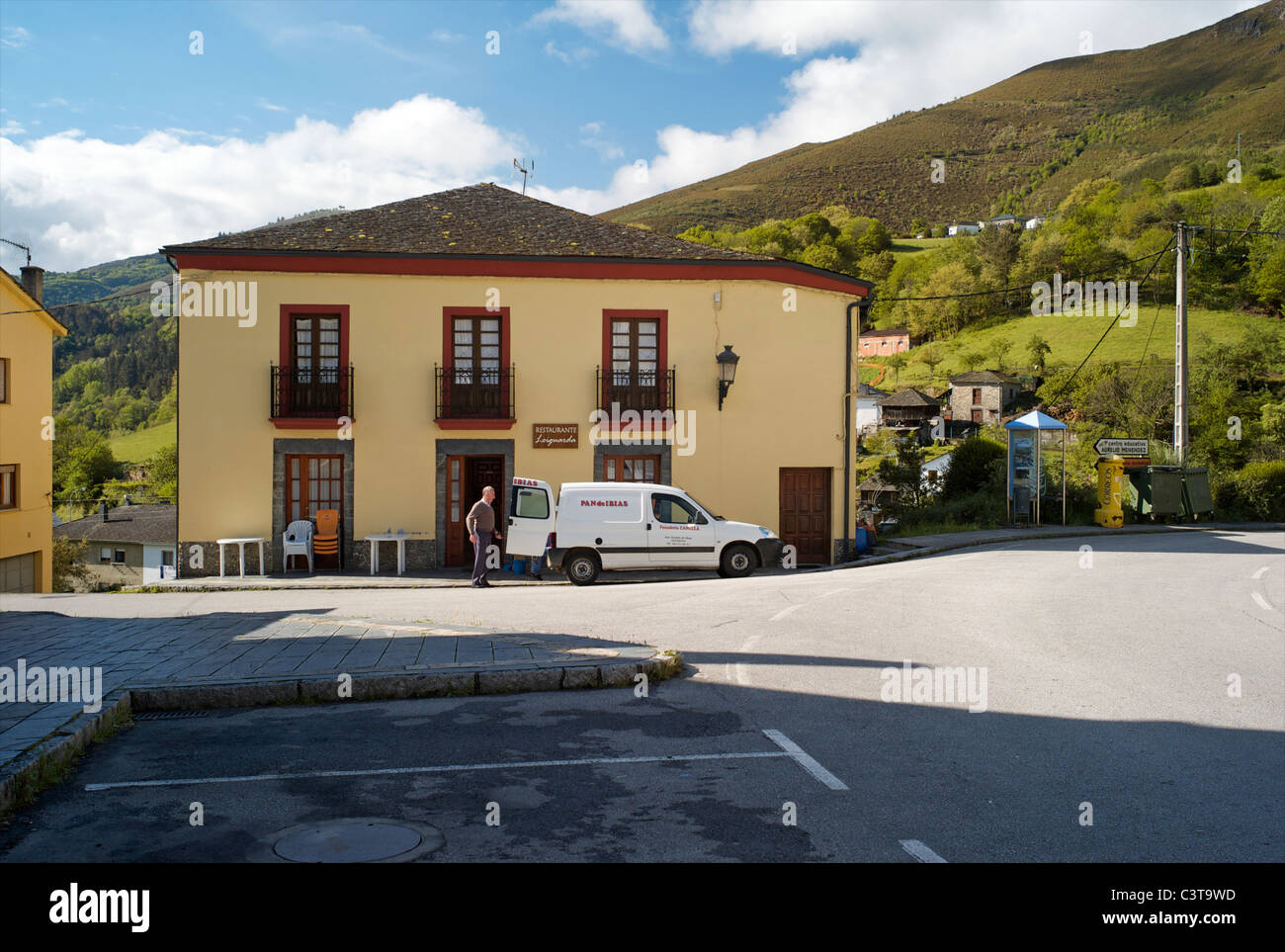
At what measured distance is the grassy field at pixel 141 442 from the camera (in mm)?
102250

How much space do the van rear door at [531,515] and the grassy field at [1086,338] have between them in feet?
165

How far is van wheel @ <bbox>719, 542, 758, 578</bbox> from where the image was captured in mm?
18594

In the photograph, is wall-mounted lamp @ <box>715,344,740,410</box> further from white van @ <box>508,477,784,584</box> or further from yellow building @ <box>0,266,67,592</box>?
yellow building @ <box>0,266,67,592</box>

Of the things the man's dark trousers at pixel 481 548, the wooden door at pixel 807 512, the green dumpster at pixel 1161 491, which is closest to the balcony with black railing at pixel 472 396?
the man's dark trousers at pixel 481 548

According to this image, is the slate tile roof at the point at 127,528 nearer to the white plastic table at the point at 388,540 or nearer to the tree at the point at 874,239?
the white plastic table at the point at 388,540

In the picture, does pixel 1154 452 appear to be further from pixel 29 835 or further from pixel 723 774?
pixel 29 835

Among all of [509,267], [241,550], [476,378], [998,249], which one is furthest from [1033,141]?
[241,550]

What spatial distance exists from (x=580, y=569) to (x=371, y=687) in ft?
33.2

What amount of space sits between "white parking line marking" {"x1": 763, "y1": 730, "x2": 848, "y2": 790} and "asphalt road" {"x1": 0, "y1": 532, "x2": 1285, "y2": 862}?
25mm

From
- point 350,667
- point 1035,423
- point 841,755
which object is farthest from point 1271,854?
point 1035,423

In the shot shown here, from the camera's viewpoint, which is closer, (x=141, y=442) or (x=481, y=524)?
(x=481, y=524)

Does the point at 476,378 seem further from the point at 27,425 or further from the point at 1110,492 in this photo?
the point at 27,425

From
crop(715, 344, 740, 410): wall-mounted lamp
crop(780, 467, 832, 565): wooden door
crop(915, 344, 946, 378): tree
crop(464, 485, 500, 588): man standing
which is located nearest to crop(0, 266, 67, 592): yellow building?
crop(464, 485, 500, 588): man standing

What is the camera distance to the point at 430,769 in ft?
19.4
